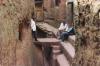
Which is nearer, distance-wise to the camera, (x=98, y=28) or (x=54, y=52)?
(x=98, y=28)

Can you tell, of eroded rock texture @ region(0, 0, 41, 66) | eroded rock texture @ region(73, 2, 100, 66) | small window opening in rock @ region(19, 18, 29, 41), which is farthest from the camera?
small window opening in rock @ region(19, 18, 29, 41)

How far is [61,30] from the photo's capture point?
11.6 meters

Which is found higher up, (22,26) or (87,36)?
(87,36)

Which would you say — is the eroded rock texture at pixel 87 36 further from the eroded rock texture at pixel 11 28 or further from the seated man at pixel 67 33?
the seated man at pixel 67 33

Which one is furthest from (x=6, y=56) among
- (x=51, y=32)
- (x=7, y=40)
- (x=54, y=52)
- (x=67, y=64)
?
(x=51, y=32)

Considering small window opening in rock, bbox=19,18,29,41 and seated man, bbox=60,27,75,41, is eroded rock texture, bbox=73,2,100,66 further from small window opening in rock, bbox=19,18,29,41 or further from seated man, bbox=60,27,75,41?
seated man, bbox=60,27,75,41

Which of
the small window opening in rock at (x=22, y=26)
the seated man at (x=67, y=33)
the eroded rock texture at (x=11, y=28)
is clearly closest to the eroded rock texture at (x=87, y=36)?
the eroded rock texture at (x=11, y=28)

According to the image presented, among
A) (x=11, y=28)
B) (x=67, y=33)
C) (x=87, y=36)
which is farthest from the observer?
(x=67, y=33)

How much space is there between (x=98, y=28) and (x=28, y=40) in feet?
10.4

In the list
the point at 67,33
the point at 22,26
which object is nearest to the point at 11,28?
the point at 22,26

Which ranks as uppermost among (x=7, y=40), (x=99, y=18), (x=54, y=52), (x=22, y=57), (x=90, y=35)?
(x=99, y=18)

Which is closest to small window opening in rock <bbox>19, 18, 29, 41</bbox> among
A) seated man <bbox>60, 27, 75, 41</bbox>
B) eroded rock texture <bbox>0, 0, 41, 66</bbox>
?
eroded rock texture <bbox>0, 0, 41, 66</bbox>

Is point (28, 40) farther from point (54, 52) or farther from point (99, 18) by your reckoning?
point (54, 52)

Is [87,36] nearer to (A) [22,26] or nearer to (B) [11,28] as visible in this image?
(B) [11,28]
